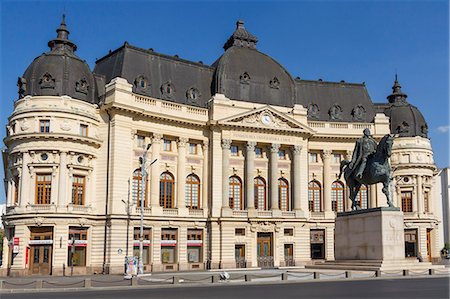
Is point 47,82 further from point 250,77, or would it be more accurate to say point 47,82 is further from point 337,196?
point 337,196

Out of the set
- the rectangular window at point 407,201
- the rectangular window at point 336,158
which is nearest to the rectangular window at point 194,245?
the rectangular window at point 336,158

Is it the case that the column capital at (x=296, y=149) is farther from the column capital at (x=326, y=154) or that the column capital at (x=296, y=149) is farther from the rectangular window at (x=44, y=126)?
the rectangular window at (x=44, y=126)

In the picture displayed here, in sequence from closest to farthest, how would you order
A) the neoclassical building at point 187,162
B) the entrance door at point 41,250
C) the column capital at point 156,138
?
1. the entrance door at point 41,250
2. the neoclassical building at point 187,162
3. the column capital at point 156,138

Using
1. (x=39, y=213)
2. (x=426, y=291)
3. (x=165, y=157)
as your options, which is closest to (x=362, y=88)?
(x=165, y=157)

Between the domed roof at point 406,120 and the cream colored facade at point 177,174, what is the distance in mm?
4997

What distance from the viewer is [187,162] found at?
64.4 metres

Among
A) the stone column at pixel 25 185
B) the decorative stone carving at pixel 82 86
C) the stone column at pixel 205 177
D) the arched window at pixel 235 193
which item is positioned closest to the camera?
the stone column at pixel 25 185

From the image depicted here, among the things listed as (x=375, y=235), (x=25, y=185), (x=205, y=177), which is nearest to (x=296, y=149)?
(x=205, y=177)

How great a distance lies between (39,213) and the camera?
53.4 metres

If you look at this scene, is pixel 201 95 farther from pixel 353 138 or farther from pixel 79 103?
pixel 353 138

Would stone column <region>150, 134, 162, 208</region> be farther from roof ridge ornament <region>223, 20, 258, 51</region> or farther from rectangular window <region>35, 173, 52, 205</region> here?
roof ridge ornament <region>223, 20, 258, 51</region>

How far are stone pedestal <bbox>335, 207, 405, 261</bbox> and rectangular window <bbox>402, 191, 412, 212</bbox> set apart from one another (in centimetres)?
3904

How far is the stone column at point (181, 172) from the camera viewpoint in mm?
62656

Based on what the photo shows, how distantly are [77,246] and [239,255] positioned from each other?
18.4 m
